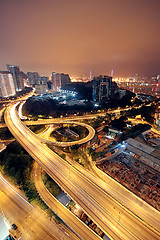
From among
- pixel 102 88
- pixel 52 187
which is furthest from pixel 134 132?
pixel 102 88

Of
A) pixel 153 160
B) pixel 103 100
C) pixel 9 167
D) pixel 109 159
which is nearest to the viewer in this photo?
pixel 9 167

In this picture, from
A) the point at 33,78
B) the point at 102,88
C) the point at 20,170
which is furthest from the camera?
the point at 33,78

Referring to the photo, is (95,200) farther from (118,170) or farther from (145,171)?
(145,171)

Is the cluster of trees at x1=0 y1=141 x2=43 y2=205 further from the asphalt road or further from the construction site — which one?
the construction site

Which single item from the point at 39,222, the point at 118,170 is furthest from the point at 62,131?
the point at 39,222

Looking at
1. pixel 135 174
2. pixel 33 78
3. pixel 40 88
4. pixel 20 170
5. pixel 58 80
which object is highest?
pixel 33 78

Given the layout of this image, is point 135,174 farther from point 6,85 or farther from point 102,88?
point 6,85
